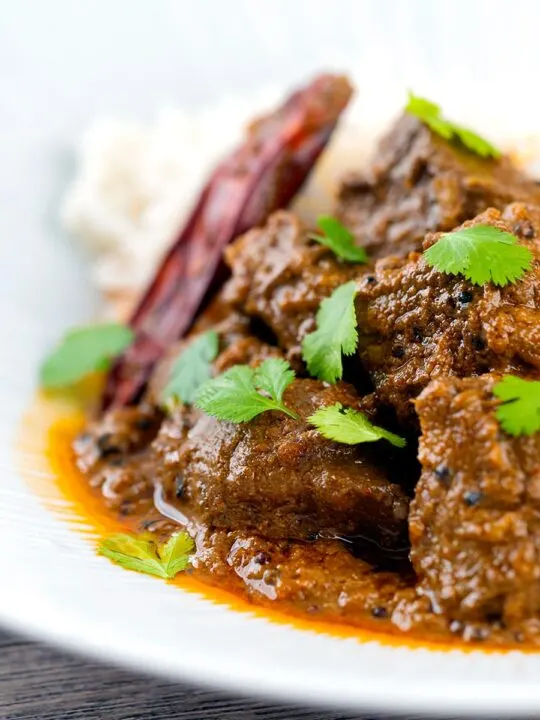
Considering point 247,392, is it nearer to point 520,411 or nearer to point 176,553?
point 176,553

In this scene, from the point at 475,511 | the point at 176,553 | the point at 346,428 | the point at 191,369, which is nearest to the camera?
the point at 475,511

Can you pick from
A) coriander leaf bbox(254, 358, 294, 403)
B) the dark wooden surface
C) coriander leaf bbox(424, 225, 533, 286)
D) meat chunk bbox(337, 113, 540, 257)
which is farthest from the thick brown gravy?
meat chunk bbox(337, 113, 540, 257)

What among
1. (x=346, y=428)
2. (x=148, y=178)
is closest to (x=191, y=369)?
(x=346, y=428)

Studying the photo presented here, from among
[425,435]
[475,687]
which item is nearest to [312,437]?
[425,435]

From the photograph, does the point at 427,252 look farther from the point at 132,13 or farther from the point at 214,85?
the point at 132,13

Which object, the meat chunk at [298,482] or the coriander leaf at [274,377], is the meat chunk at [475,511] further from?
the coriander leaf at [274,377]

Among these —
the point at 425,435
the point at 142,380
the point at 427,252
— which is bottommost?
the point at 142,380
